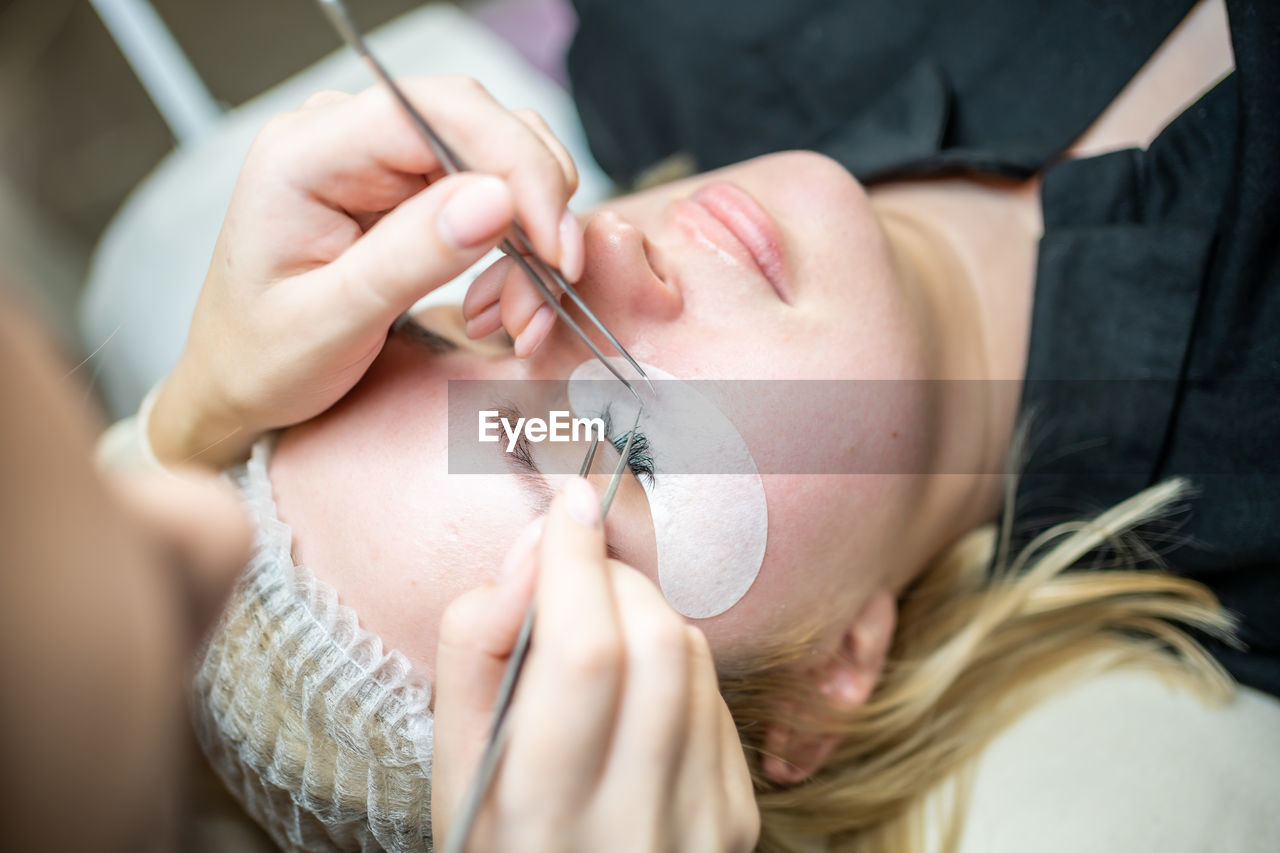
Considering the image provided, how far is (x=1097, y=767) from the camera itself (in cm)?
97

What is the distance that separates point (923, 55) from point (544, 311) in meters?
0.92

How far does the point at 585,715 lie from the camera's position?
19.1 inches

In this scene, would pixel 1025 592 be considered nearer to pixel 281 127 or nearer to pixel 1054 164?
pixel 1054 164

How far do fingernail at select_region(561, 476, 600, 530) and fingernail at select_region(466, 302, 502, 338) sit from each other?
23 centimetres

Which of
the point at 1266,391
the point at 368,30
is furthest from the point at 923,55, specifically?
the point at 368,30

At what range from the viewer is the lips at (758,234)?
31.2 inches

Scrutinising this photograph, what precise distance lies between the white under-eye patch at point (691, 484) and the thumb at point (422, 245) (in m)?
0.19

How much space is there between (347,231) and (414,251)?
0.56 ft

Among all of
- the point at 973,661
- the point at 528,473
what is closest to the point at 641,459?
the point at 528,473

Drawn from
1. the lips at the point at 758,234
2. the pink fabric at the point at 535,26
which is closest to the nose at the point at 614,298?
the lips at the point at 758,234

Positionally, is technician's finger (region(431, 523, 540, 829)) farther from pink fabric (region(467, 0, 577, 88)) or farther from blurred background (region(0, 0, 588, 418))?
pink fabric (region(467, 0, 577, 88))

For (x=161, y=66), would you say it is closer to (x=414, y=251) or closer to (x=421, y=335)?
(x=421, y=335)

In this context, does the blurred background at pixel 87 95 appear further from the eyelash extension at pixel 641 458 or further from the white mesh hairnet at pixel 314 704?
the eyelash extension at pixel 641 458

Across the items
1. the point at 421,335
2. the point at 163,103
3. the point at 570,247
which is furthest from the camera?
the point at 163,103
